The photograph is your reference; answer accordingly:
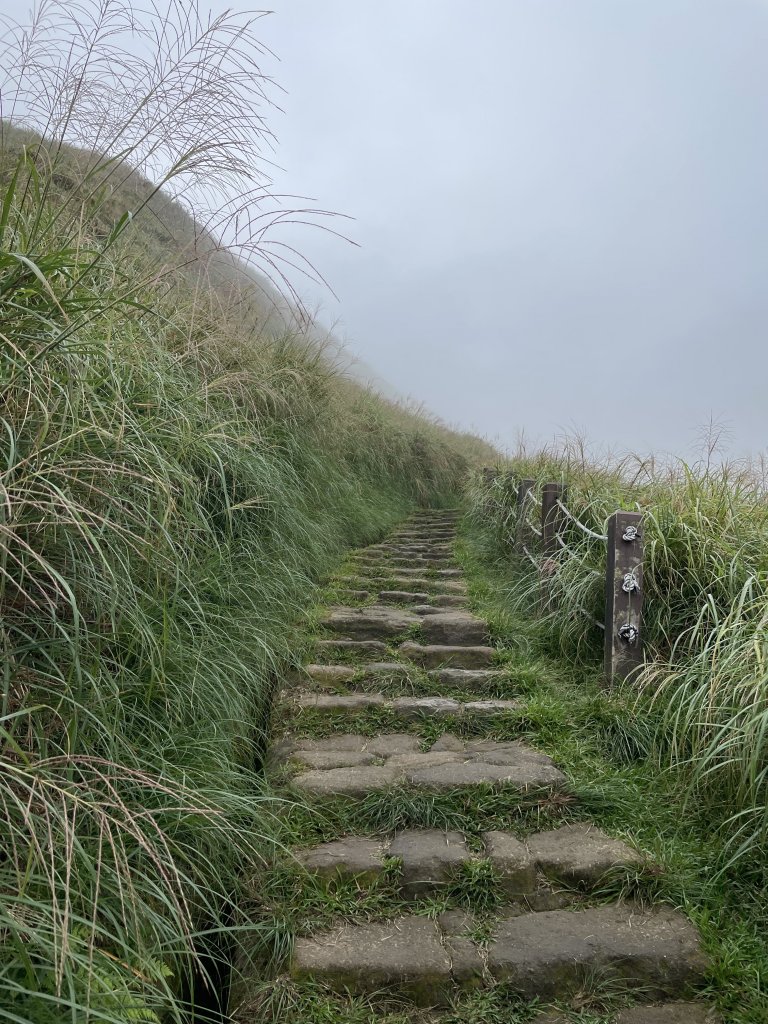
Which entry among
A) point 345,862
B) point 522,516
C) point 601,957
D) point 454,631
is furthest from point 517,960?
point 522,516

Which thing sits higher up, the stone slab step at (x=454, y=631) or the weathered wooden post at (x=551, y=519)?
the weathered wooden post at (x=551, y=519)

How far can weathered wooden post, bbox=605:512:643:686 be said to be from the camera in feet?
11.4

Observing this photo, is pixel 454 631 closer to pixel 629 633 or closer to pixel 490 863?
pixel 629 633

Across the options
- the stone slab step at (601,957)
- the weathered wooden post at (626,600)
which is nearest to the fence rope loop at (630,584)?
the weathered wooden post at (626,600)

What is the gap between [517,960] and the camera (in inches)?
82.2

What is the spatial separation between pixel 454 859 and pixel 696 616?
5.98ft

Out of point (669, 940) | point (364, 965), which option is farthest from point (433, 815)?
point (669, 940)

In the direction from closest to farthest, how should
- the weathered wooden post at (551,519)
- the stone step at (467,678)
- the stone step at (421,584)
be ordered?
the stone step at (467,678) < the weathered wooden post at (551,519) < the stone step at (421,584)

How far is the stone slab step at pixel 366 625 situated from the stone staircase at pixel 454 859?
0.29 metres

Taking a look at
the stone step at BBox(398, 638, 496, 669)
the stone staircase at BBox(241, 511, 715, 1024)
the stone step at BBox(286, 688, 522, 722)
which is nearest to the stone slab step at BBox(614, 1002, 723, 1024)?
the stone staircase at BBox(241, 511, 715, 1024)

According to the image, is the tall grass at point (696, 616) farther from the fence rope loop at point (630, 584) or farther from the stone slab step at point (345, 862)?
the stone slab step at point (345, 862)

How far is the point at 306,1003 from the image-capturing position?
1.99 metres

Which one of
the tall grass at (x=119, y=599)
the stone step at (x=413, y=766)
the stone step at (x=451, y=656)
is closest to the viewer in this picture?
the tall grass at (x=119, y=599)

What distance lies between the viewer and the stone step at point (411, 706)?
348cm
